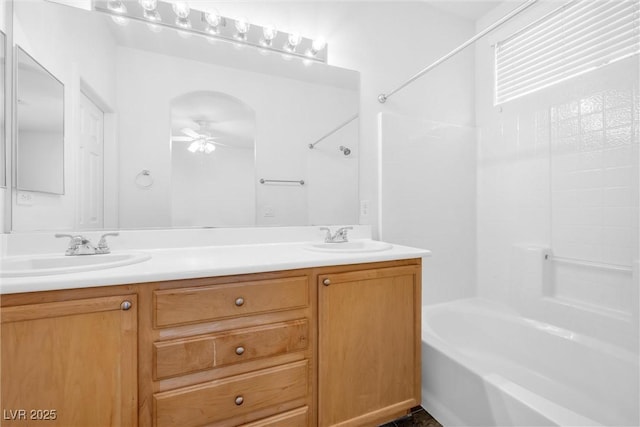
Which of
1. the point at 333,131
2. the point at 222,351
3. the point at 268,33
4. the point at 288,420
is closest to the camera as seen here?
the point at 222,351

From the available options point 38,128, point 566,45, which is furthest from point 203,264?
point 566,45

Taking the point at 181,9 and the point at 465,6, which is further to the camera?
the point at 465,6

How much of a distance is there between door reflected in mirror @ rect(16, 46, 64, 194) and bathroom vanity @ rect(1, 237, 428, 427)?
0.61 metres

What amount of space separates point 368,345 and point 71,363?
1054 millimetres

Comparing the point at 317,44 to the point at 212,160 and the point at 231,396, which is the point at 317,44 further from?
the point at 231,396

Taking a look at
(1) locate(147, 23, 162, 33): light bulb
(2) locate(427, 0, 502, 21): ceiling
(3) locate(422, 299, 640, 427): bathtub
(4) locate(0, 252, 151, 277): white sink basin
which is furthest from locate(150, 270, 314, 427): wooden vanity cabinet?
(2) locate(427, 0, 502, 21): ceiling

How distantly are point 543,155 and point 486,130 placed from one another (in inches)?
18.5

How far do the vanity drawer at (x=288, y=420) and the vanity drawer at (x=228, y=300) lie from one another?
0.42 metres

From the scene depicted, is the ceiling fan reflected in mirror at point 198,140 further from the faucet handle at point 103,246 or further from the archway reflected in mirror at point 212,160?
the faucet handle at point 103,246

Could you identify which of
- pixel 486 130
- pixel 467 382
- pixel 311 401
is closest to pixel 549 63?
pixel 486 130

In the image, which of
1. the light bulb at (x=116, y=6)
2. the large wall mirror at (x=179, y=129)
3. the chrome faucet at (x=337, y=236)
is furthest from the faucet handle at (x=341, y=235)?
the light bulb at (x=116, y=6)

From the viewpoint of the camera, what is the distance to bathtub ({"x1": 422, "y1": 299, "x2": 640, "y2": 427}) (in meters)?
1.15

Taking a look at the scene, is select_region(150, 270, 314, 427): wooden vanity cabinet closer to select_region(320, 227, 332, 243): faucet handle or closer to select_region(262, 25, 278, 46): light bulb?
select_region(320, 227, 332, 243): faucet handle

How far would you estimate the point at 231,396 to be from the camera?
3.39ft
